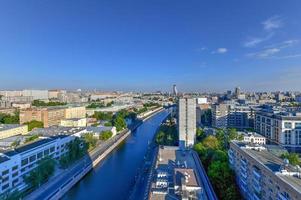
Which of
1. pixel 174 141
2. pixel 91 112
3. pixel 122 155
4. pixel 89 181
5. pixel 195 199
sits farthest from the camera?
pixel 91 112

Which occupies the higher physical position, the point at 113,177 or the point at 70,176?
the point at 70,176

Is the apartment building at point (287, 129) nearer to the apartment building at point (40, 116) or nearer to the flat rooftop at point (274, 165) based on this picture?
the flat rooftop at point (274, 165)

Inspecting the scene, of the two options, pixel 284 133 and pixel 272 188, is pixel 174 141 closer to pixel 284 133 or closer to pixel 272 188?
pixel 284 133

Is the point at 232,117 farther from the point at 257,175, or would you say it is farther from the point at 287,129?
the point at 257,175

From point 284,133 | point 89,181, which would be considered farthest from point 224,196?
point 284,133

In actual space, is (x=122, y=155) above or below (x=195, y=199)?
below

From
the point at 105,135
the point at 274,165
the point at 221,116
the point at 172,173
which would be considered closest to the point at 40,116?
the point at 105,135
